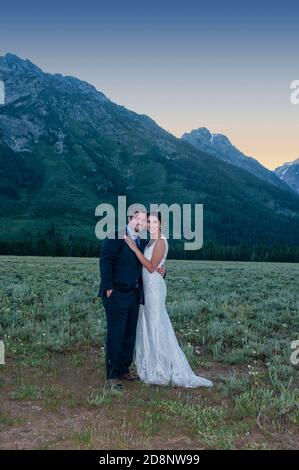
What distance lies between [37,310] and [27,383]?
658cm

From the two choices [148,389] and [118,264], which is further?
[118,264]

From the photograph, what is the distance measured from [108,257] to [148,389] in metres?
2.34

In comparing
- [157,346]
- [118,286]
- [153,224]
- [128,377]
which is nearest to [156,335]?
[157,346]

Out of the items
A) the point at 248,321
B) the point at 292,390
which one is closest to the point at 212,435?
the point at 292,390

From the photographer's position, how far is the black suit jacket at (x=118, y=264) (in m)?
8.92

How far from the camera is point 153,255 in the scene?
30.2ft

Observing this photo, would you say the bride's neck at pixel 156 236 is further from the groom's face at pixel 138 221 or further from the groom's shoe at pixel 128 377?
the groom's shoe at pixel 128 377

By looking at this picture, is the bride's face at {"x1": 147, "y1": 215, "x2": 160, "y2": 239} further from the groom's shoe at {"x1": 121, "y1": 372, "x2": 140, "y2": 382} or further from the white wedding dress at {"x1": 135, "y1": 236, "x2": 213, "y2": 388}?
the groom's shoe at {"x1": 121, "y1": 372, "x2": 140, "y2": 382}

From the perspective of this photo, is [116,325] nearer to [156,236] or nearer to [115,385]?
[115,385]

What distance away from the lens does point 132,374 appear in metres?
9.79

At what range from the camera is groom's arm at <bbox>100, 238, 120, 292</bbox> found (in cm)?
888

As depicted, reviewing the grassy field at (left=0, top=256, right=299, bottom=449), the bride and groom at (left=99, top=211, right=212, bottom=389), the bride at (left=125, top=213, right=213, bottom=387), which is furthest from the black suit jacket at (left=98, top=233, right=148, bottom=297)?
the grassy field at (left=0, top=256, right=299, bottom=449)

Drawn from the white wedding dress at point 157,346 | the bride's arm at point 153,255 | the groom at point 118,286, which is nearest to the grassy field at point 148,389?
the white wedding dress at point 157,346

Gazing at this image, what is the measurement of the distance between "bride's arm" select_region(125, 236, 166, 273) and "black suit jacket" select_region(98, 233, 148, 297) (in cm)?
10
